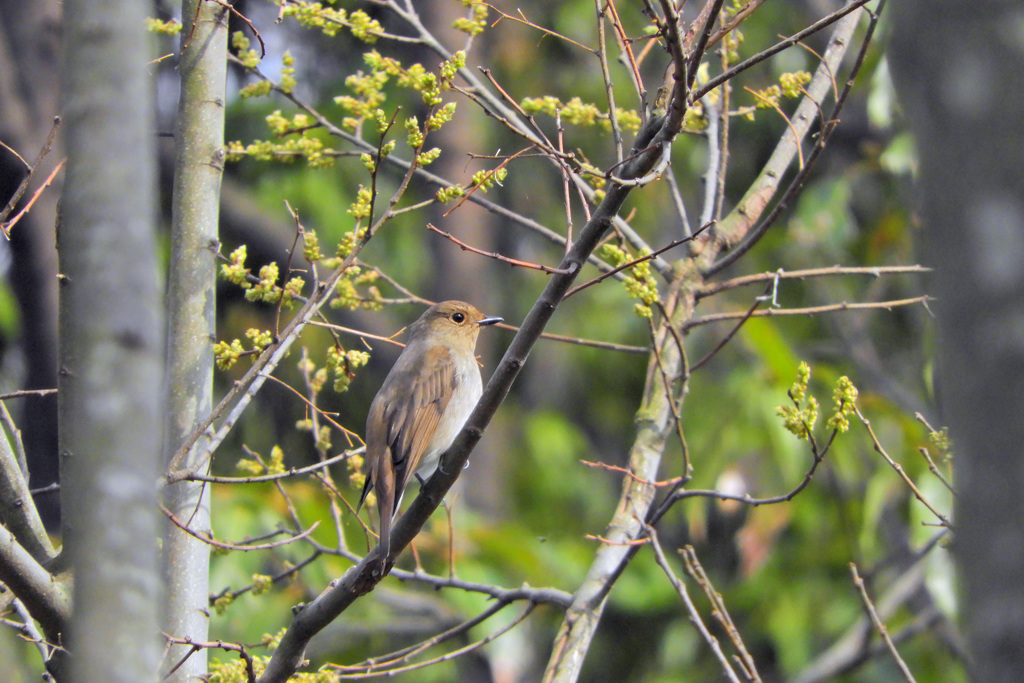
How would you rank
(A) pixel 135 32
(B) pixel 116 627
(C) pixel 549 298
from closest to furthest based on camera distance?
(B) pixel 116 627 → (A) pixel 135 32 → (C) pixel 549 298

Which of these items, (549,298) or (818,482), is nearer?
(549,298)

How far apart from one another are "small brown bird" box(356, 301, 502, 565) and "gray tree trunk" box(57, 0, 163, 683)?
257cm

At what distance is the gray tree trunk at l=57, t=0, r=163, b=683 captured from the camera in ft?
4.83

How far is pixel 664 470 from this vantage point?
11734 millimetres

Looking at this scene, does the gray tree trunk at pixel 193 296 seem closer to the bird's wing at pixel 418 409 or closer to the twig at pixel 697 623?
the bird's wing at pixel 418 409

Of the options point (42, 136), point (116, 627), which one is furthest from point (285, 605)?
point (116, 627)

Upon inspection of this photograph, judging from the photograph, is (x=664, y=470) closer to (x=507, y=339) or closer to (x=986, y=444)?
(x=507, y=339)

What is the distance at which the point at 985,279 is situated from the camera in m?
1.17

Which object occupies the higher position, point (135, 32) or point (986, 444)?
point (135, 32)

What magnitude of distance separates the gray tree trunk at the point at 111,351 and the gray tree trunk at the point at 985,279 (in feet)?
3.71

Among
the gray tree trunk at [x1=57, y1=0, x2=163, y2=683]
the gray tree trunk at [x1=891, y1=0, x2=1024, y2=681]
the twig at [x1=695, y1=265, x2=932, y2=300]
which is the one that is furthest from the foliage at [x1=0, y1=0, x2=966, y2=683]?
the gray tree trunk at [x1=891, y1=0, x2=1024, y2=681]

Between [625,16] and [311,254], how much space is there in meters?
9.01

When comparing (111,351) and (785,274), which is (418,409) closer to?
(785,274)

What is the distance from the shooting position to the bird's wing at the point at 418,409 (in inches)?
180
